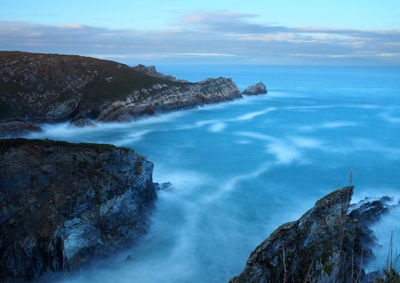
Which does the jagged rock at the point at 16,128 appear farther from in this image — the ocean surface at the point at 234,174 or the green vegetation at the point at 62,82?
the green vegetation at the point at 62,82

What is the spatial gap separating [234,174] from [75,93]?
28.9 meters

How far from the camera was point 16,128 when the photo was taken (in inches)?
1123

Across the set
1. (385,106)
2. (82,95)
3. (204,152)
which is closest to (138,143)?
(204,152)

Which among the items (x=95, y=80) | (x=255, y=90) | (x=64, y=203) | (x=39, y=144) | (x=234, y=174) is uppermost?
(x=95, y=80)

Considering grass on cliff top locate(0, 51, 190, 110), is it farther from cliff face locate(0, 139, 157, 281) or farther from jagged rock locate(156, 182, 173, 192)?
cliff face locate(0, 139, 157, 281)

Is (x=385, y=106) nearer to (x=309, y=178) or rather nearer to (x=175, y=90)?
(x=175, y=90)

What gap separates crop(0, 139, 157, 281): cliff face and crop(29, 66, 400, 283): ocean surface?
32.9 inches

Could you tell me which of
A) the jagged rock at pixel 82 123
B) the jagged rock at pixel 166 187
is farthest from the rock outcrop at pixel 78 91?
the jagged rock at pixel 166 187

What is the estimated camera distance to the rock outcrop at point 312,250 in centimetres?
688

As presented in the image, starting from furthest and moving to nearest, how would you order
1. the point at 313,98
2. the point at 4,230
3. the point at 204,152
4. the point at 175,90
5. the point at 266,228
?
the point at 313,98, the point at 175,90, the point at 204,152, the point at 266,228, the point at 4,230

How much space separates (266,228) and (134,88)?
36.3m

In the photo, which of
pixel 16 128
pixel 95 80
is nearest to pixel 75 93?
pixel 95 80

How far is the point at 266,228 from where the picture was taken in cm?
1368

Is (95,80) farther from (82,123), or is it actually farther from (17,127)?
(17,127)
